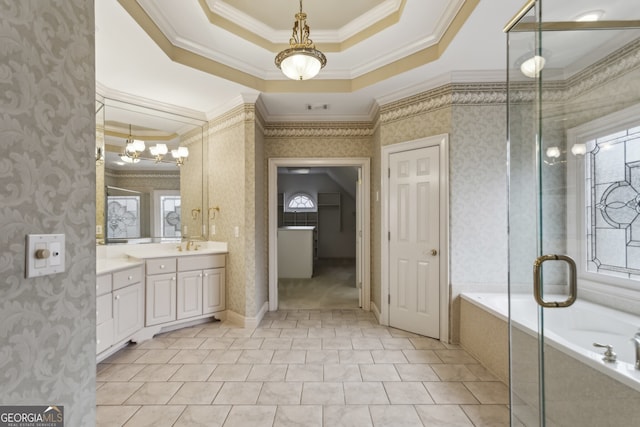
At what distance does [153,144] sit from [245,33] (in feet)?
5.75

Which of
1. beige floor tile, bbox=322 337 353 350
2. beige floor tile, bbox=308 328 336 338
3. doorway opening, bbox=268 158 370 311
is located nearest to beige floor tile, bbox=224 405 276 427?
beige floor tile, bbox=322 337 353 350

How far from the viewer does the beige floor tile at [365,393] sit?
79.4 inches

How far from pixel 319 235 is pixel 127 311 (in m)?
6.67

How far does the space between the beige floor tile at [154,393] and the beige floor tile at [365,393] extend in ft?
4.18

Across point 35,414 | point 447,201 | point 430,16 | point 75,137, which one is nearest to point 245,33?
point 430,16

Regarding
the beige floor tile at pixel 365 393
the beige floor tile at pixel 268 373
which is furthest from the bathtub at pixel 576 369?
the beige floor tile at pixel 268 373

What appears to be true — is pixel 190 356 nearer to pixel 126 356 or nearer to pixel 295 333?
pixel 126 356

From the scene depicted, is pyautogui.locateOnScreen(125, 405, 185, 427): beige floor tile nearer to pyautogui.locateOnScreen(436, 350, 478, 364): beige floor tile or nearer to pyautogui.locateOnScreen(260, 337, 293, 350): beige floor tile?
pyautogui.locateOnScreen(260, 337, 293, 350): beige floor tile

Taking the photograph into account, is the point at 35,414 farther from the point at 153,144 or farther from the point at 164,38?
the point at 153,144

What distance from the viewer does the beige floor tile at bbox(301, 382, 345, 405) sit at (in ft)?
6.61

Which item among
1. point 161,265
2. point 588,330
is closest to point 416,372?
point 588,330

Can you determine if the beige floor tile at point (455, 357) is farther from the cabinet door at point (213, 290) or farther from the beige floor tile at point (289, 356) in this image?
the cabinet door at point (213, 290)

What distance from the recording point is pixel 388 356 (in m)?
2.67

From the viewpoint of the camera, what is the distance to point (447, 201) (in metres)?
2.92
